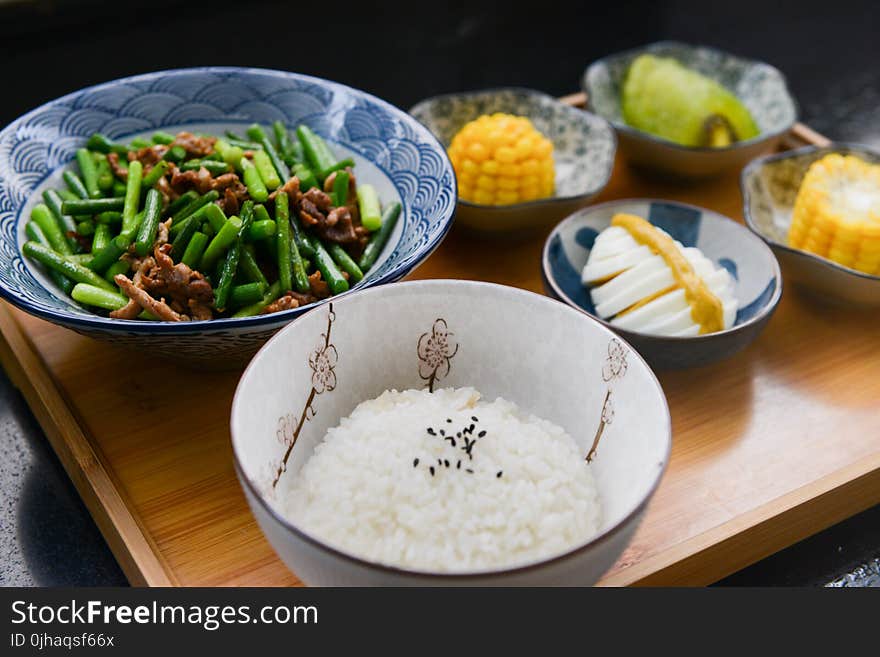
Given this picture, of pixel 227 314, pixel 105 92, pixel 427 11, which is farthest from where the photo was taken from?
pixel 427 11

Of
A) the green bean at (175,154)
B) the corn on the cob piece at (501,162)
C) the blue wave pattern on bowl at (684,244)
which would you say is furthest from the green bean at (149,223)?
the blue wave pattern on bowl at (684,244)

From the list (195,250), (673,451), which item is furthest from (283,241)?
(673,451)

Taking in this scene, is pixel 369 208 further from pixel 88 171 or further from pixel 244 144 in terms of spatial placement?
pixel 88 171

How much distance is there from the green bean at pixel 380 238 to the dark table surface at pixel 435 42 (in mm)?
1283

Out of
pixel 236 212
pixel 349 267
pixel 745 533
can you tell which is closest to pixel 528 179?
pixel 349 267

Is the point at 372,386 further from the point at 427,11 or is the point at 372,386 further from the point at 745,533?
the point at 427,11

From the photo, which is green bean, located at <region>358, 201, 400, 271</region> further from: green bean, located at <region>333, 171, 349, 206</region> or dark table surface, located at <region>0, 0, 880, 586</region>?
dark table surface, located at <region>0, 0, 880, 586</region>

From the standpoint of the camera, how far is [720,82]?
2.58 meters

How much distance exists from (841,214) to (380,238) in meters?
0.94

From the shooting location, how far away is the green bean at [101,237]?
1668 mm

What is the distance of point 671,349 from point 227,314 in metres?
0.78

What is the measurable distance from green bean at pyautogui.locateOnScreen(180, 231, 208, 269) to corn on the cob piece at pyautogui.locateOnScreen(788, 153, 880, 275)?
1.23 m

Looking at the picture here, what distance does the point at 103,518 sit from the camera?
56.7 inches

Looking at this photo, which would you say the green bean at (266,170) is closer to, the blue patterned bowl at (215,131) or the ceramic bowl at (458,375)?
the blue patterned bowl at (215,131)
